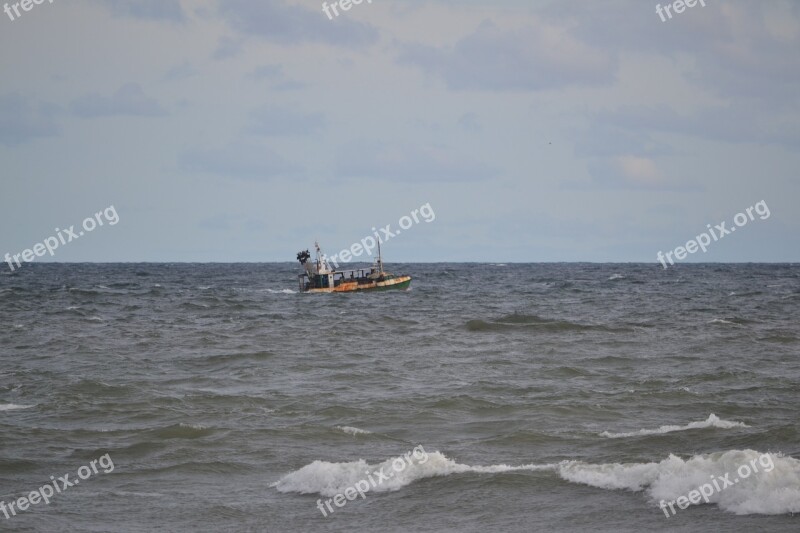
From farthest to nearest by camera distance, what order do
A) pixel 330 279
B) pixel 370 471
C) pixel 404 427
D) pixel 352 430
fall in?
pixel 330 279
pixel 404 427
pixel 352 430
pixel 370 471

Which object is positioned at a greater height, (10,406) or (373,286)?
(373,286)

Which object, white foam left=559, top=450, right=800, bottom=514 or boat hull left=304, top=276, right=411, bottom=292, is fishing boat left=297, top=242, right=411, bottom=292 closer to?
boat hull left=304, top=276, right=411, bottom=292

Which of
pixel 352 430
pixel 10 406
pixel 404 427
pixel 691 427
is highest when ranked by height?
pixel 10 406

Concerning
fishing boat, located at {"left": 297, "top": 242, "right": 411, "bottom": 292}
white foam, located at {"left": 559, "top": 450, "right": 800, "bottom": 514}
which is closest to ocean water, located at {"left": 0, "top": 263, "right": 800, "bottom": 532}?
white foam, located at {"left": 559, "top": 450, "right": 800, "bottom": 514}

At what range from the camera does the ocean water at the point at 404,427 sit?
1264 centimetres

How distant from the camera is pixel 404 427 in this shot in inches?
719

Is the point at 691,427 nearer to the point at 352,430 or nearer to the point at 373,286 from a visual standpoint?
the point at 352,430

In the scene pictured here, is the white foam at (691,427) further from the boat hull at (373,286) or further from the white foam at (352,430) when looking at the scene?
the boat hull at (373,286)

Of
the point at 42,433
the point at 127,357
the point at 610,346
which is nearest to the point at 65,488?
Result: the point at 42,433

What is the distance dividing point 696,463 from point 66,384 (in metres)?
16.3

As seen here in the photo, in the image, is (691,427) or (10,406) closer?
(691,427)

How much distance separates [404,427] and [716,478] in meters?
6.76

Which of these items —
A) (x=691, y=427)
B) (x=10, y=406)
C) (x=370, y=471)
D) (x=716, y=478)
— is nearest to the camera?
(x=716, y=478)

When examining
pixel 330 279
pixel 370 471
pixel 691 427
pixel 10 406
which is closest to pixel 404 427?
pixel 370 471
